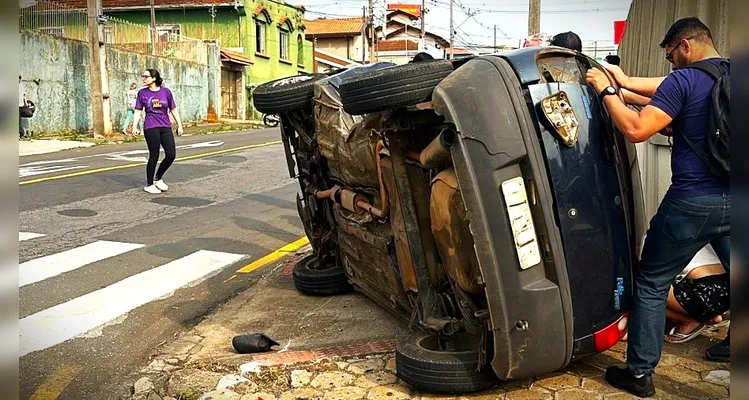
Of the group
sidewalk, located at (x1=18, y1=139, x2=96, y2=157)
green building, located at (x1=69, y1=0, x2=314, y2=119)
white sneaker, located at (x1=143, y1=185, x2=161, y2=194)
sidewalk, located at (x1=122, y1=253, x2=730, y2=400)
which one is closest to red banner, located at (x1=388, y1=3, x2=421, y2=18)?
green building, located at (x1=69, y1=0, x2=314, y2=119)

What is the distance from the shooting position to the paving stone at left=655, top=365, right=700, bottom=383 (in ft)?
12.7

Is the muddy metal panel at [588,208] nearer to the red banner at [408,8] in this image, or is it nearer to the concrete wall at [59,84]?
the concrete wall at [59,84]

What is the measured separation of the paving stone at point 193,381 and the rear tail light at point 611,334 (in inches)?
82.4

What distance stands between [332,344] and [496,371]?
59.7 inches

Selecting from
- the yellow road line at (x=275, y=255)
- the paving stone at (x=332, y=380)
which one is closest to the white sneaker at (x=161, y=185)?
the yellow road line at (x=275, y=255)

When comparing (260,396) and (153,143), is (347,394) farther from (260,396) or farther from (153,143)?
(153,143)

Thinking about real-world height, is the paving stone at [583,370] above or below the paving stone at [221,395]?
above

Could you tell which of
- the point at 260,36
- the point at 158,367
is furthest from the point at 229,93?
the point at 158,367

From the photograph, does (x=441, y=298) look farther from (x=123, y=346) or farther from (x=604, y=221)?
(x=123, y=346)

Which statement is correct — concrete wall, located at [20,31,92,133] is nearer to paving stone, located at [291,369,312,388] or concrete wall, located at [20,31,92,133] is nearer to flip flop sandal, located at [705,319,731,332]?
paving stone, located at [291,369,312,388]

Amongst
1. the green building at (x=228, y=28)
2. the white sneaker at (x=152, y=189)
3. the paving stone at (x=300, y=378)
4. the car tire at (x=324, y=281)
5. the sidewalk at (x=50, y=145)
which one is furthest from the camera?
the green building at (x=228, y=28)

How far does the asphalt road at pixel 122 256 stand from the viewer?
4.73 metres

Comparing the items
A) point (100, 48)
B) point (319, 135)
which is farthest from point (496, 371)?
point (100, 48)

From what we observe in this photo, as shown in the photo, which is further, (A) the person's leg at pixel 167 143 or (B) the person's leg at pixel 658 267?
(A) the person's leg at pixel 167 143
